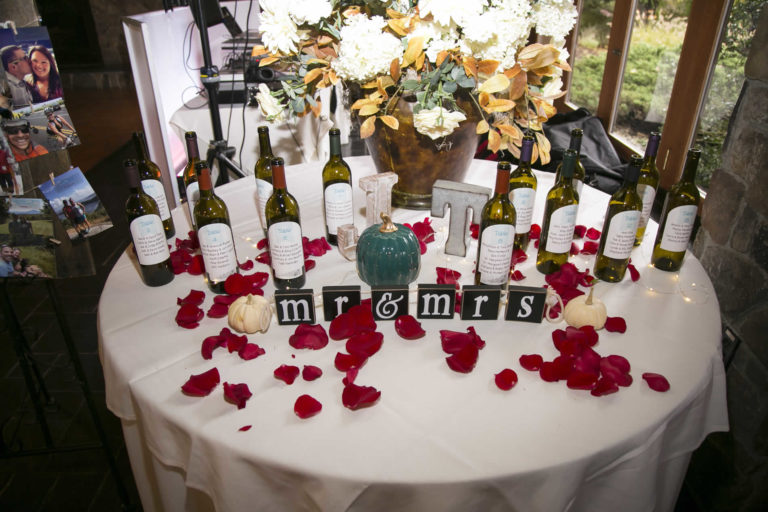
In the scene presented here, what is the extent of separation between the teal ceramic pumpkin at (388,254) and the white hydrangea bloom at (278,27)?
0.51 m

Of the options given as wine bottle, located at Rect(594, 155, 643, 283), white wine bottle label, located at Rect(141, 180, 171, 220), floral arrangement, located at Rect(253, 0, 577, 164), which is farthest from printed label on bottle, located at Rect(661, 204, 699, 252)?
white wine bottle label, located at Rect(141, 180, 171, 220)

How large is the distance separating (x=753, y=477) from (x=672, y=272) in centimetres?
68

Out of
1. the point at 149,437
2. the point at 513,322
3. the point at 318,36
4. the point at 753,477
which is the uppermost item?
the point at 318,36

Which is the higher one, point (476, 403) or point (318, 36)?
point (318, 36)

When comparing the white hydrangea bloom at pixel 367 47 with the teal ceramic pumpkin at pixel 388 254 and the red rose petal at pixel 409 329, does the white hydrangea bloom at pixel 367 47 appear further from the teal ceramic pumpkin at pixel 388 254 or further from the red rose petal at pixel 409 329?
the red rose petal at pixel 409 329

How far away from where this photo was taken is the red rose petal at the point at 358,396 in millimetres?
847

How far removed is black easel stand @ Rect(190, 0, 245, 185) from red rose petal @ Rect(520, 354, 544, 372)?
6.33 ft

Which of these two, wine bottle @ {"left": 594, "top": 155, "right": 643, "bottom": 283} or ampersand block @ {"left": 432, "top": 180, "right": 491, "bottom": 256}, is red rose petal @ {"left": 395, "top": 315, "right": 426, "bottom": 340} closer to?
ampersand block @ {"left": 432, "top": 180, "right": 491, "bottom": 256}

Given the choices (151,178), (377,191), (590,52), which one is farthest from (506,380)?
(590,52)

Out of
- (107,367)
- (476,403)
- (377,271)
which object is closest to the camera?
(476,403)

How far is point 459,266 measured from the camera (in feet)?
4.20

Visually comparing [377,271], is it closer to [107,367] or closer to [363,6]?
[107,367]

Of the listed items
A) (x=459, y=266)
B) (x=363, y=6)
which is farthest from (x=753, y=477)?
(x=363, y=6)

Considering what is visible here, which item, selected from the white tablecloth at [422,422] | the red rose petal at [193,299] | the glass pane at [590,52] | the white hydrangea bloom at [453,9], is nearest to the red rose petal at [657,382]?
the white tablecloth at [422,422]
